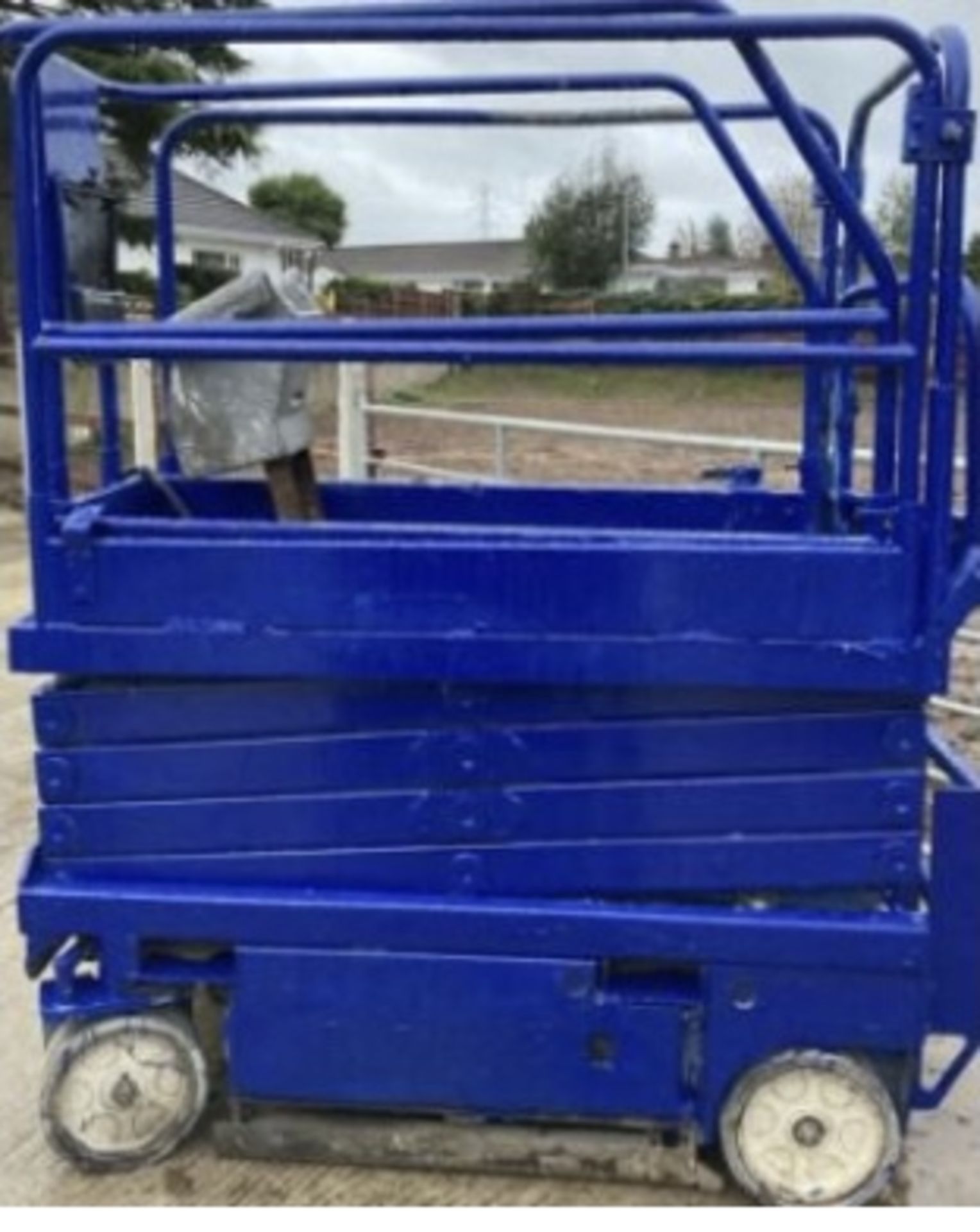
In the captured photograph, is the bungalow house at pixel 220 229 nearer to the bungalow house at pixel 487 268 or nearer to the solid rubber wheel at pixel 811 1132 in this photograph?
the bungalow house at pixel 487 268

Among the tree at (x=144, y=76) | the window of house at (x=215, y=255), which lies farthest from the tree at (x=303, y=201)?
the tree at (x=144, y=76)

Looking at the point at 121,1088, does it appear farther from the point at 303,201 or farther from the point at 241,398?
the point at 303,201

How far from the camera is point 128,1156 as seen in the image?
8.90 feet

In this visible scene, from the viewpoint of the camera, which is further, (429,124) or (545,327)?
(429,124)

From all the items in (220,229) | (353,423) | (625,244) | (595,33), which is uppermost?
(625,244)

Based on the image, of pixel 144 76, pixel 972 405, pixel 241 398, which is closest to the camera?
pixel 972 405

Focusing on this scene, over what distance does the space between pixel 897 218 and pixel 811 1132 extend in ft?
17.3

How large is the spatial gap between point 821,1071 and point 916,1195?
369 millimetres

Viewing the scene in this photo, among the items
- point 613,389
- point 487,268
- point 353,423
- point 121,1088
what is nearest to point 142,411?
point 353,423

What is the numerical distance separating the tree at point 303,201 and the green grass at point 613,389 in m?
17.7

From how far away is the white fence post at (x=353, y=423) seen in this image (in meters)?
7.05

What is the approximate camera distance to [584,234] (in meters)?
42.9

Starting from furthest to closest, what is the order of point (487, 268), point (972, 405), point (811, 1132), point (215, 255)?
point (487, 268) → point (215, 255) → point (811, 1132) → point (972, 405)

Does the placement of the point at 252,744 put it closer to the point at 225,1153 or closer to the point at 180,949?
the point at 180,949
